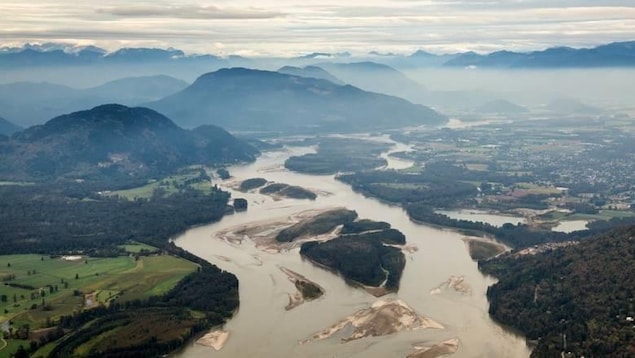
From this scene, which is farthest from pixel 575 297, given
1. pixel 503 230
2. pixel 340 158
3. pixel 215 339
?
pixel 340 158

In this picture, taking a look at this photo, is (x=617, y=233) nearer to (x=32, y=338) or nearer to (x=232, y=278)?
(x=232, y=278)

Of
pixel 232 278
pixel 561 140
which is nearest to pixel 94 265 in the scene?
pixel 232 278

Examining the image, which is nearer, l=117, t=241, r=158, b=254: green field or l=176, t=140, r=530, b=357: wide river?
l=176, t=140, r=530, b=357: wide river

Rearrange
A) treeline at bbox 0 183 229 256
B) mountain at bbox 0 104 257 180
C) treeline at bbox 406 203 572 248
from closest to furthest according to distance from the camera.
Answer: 1. treeline at bbox 406 203 572 248
2. treeline at bbox 0 183 229 256
3. mountain at bbox 0 104 257 180

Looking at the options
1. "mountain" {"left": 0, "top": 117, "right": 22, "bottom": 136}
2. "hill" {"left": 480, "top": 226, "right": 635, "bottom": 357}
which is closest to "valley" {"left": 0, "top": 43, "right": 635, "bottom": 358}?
"hill" {"left": 480, "top": 226, "right": 635, "bottom": 357}

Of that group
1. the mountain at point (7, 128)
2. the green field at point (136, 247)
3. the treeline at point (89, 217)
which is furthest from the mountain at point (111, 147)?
the green field at point (136, 247)

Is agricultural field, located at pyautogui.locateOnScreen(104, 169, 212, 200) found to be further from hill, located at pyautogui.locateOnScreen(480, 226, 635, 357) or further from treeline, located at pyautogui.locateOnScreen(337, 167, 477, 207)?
hill, located at pyautogui.locateOnScreen(480, 226, 635, 357)

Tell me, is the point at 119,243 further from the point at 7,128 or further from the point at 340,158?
the point at 7,128
